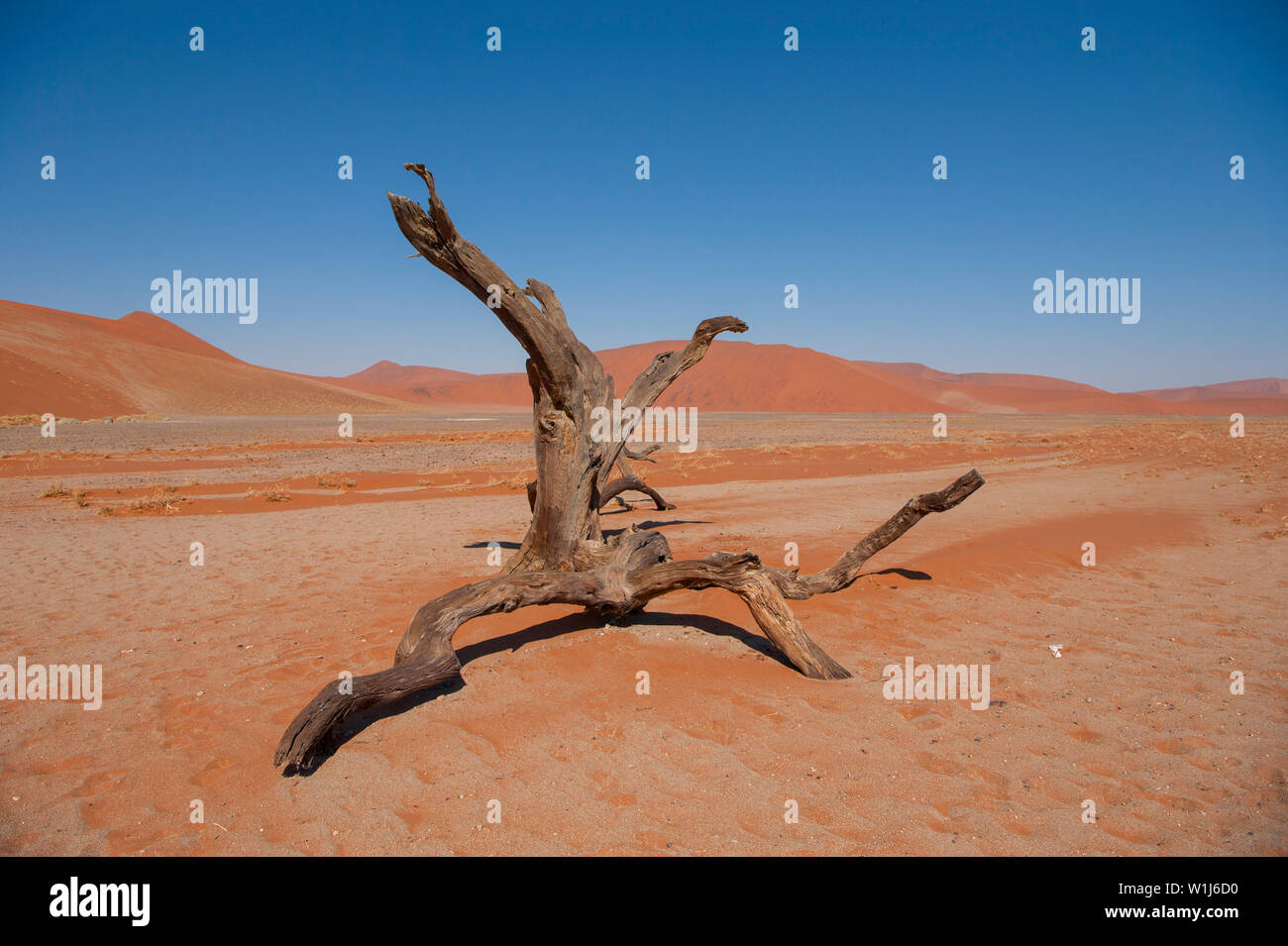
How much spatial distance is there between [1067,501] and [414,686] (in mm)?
14068

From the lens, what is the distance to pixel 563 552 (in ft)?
21.5

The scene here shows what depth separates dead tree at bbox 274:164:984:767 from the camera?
4254mm

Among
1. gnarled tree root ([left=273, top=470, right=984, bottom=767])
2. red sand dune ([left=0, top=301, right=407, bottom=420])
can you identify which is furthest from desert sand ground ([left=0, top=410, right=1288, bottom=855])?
red sand dune ([left=0, top=301, right=407, bottom=420])

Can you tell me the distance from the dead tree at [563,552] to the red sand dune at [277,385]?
242 feet

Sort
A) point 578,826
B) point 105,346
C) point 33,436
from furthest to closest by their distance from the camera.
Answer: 1. point 105,346
2. point 33,436
3. point 578,826

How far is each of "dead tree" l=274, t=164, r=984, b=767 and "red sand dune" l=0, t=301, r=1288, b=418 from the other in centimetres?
7374

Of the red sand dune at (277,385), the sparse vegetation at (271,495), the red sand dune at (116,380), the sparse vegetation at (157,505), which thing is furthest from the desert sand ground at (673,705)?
the red sand dune at (116,380)

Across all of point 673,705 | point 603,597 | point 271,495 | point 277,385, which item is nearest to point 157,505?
point 271,495

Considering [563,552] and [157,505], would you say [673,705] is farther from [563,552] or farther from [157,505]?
[157,505]

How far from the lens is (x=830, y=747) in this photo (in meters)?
3.95

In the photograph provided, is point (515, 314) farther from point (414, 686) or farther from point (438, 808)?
point (438, 808)

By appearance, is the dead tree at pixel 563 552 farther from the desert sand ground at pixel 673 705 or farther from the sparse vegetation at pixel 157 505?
the sparse vegetation at pixel 157 505

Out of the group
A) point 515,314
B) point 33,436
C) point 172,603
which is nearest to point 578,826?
point 515,314

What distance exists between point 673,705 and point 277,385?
361ft
